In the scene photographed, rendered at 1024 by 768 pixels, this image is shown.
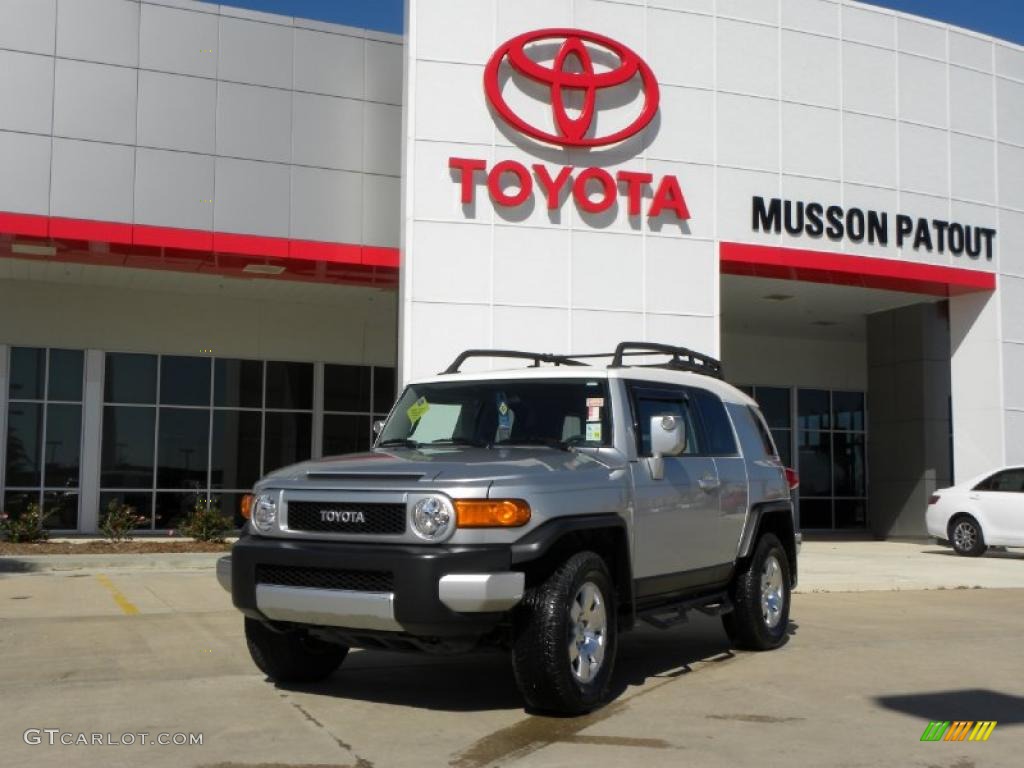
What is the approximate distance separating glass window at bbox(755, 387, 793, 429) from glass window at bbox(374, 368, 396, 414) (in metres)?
9.91

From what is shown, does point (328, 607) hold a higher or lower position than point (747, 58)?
lower

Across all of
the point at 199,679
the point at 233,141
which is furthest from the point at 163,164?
the point at 199,679

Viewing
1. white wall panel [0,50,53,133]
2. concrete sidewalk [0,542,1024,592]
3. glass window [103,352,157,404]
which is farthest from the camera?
glass window [103,352,157,404]

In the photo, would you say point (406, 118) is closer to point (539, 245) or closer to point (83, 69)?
point (539, 245)

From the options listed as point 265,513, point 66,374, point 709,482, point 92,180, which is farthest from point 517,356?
point 66,374

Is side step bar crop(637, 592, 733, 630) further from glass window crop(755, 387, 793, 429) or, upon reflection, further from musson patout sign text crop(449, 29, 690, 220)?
glass window crop(755, 387, 793, 429)

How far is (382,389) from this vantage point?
24.8 m

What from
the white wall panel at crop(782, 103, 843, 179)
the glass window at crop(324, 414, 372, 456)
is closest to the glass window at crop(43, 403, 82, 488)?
the glass window at crop(324, 414, 372, 456)

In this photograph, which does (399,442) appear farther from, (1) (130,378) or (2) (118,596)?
(1) (130,378)

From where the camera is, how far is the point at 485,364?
17969mm

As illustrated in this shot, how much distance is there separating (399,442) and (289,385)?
56.2ft

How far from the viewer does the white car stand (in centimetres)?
1847

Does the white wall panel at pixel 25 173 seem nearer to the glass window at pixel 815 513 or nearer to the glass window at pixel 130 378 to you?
the glass window at pixel 130 378

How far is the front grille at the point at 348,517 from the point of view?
6020 mm
